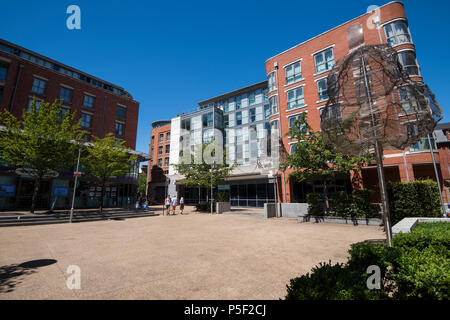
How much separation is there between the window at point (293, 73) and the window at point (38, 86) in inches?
1337

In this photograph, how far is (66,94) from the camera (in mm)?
30422

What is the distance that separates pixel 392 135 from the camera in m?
5.34

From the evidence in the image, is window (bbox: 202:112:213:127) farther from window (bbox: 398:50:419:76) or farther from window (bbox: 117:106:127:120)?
window (bbox: 398:50:419:76)

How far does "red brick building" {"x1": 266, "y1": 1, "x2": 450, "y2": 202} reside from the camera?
58.9 feet

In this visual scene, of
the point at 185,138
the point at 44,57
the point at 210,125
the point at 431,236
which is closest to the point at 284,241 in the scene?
the point at 431,236

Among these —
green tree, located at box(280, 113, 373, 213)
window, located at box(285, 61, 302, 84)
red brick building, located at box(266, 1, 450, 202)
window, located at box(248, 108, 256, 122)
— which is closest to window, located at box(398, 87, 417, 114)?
green tree, located at box(280, 113, 373, 213)

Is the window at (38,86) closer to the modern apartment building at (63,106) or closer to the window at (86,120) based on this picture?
the modern apartment building at (63,106)

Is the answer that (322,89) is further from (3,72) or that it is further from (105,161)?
(3,72)

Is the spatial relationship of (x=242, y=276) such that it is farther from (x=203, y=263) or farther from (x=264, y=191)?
(x=264, y=191)

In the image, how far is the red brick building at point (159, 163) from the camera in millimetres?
46484

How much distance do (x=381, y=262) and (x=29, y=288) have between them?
6.79 metres

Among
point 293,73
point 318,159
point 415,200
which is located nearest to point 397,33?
point 293,73

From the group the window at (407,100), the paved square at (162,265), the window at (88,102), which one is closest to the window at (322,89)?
the paved square at (162,265)

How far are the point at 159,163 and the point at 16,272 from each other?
1780 inches
